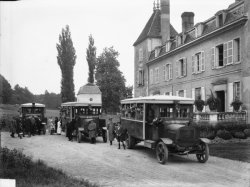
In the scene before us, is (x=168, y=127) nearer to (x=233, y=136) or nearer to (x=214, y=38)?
(x=233, y=136)

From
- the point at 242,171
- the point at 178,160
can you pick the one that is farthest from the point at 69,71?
the point at 242,171

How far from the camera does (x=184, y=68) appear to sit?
2588 cm

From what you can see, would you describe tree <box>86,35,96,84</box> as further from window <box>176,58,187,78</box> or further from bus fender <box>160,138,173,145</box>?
window <box>176,58,187,78</box>

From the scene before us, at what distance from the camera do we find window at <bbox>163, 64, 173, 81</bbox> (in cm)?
2858

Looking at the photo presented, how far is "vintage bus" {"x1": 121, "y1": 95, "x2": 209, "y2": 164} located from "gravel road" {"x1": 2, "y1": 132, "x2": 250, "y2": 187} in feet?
1.53

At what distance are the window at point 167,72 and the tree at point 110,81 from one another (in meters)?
3.67

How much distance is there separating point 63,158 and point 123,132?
3938 mm

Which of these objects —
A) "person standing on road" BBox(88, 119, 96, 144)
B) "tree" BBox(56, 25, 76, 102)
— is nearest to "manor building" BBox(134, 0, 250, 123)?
"person standing on road" BBox(88, 119, 96, 144)

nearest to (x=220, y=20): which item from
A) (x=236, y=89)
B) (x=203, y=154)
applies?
(x=236, y=89)

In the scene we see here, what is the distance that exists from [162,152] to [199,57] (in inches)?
536

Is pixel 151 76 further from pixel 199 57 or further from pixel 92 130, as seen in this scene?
pixel 92 130

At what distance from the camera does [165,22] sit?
103 ft

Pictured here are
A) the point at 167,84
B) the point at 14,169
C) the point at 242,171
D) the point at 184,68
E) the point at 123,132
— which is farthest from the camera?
the point at 167,84

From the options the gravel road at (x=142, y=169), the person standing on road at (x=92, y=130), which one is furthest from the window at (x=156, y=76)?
the gravel road at (x=142, y=169)
